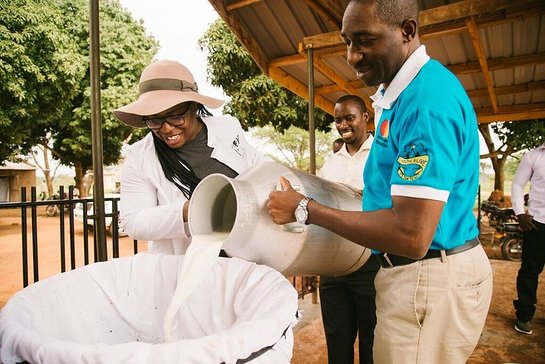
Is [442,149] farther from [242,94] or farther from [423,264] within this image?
[242,94]

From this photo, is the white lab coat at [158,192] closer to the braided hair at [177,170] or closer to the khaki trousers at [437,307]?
the braided hair at [177,170]

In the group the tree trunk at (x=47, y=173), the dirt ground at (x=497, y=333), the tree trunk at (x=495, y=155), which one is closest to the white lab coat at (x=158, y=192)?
the dirt ground at (x=497, y=333)

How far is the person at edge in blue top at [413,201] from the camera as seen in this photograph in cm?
113

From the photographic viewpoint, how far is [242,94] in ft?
37.7

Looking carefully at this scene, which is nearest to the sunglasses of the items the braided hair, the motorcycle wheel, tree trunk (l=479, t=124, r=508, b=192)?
the braided hair

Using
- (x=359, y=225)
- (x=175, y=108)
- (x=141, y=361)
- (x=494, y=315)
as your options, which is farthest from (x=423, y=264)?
(x=494, y=315)

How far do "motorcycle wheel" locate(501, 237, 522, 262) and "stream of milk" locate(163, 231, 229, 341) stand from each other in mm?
7949

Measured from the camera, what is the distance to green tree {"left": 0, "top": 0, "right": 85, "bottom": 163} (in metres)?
12.0

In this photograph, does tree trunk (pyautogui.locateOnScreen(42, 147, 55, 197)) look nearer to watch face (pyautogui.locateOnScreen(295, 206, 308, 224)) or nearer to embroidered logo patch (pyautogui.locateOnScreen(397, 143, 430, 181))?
watch face (pyautogui.locateOnScreen(295, 206, 308, 224))

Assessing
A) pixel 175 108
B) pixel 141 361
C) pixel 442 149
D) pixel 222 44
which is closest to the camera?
pixel 141 361

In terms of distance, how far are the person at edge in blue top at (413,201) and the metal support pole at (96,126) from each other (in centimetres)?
158

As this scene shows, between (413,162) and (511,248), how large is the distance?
7934mm

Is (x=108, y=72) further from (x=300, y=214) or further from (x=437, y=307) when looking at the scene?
(x=437, y=307)

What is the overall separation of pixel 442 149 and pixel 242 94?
35.3ft
